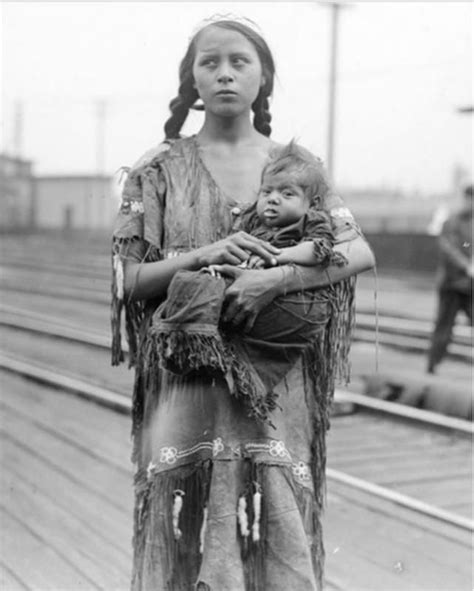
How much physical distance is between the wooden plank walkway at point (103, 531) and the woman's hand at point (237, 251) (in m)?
2.10

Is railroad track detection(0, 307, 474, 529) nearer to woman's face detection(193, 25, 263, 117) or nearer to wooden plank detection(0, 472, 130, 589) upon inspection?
wooden plank detection(0, 472, 130, 589)

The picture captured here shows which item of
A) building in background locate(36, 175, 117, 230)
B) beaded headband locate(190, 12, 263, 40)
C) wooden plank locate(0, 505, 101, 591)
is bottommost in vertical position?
wooden plank locate(0, 505, 101, 591)

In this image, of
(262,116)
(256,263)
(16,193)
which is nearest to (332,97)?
(262,116)

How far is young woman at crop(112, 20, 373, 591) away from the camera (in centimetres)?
257

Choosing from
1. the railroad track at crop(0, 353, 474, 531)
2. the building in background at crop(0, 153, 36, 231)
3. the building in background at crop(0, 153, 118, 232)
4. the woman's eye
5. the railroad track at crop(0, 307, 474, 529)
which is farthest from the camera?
the building in background at crop(0, 153, 118, 232)

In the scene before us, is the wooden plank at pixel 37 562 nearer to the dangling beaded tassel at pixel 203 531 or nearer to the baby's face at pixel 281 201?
the dangling beaded tassel at pixel 203 531

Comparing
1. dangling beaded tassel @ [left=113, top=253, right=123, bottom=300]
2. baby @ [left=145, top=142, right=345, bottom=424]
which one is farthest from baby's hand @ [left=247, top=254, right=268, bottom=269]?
dangling beaded tassel @ [left=113, top=253, right=123, bottom=300]

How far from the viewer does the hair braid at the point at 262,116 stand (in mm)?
2887

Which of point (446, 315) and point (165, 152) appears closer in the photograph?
point (165, 152)

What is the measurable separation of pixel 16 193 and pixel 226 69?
52.1 meters

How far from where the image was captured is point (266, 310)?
2.51 meters

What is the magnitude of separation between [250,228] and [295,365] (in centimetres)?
38

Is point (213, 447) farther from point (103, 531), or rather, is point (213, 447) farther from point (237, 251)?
point (103, 531)

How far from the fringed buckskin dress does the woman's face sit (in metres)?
0.18
